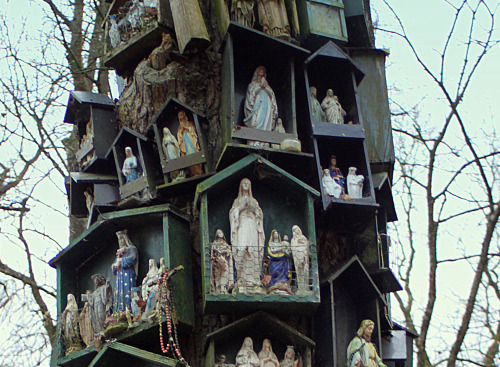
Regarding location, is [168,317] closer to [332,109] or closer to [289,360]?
[289,360]

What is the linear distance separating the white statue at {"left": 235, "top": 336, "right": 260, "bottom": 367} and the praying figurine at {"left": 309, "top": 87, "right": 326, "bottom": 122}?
2.63m

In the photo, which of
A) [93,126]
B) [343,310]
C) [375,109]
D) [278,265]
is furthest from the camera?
[375,109]

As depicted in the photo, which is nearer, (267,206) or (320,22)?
(267,206)

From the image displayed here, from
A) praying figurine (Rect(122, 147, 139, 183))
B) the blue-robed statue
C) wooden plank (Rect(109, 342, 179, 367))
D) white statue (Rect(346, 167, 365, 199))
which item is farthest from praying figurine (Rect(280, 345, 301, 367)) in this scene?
praying figurine (Rect(122, 147, 139, 183))

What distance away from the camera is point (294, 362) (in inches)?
383

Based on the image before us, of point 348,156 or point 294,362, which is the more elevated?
point 348,156

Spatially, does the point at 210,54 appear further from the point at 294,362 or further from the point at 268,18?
the point at 294,362

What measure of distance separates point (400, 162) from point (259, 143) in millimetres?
4873

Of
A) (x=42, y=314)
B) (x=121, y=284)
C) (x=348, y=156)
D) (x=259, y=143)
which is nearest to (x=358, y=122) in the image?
(x=348, y=156)

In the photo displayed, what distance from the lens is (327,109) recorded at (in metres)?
11.2

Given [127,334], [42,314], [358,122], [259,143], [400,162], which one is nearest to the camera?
[127,334]

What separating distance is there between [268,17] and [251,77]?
28.3 inches

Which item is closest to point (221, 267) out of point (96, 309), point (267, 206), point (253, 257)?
point (253, 257)

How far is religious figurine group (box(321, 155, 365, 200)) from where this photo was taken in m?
10.6
